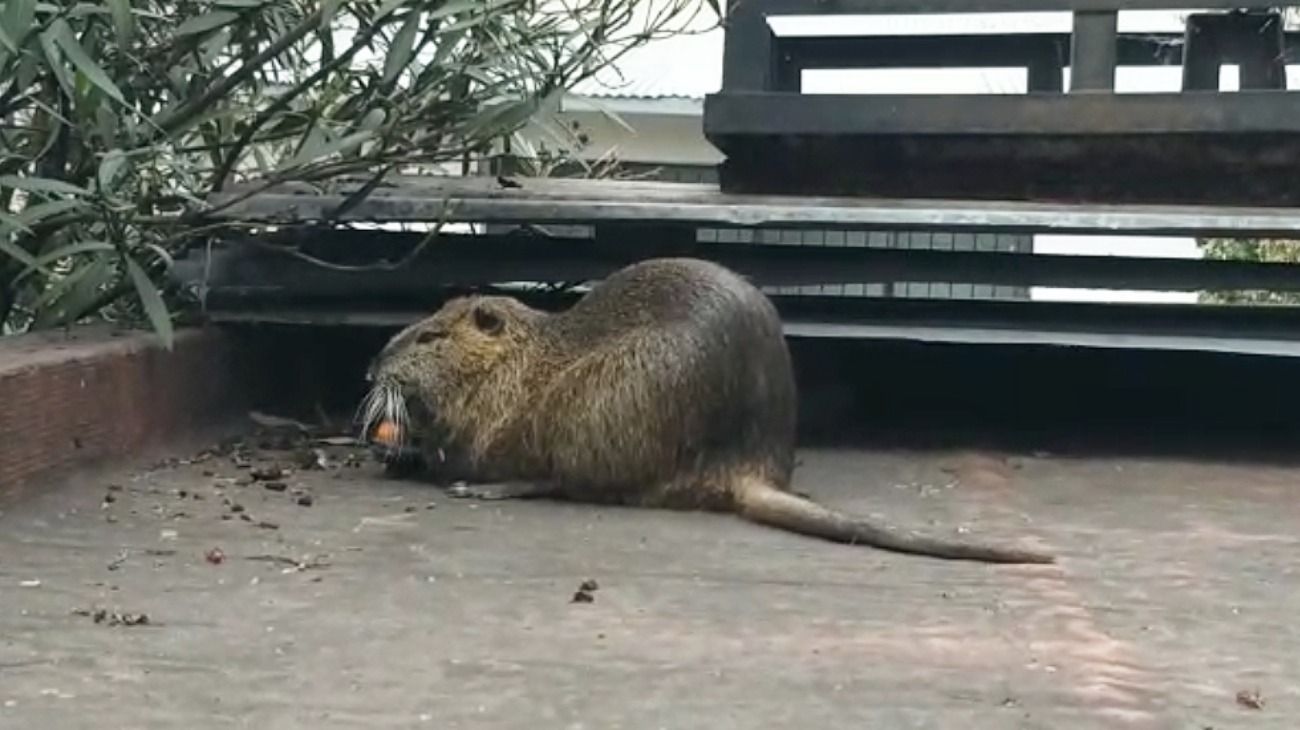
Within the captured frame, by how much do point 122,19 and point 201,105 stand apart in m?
0.70

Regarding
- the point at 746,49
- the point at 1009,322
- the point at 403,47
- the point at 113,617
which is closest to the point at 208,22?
the point at 403,47

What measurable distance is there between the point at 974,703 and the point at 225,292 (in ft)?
10.3

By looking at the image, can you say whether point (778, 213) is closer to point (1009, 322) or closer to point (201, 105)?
point (1009, 322)

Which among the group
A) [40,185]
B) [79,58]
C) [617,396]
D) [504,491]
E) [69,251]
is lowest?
[504,491]

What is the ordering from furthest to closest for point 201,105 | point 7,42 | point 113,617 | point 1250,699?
point 201,105 < point 7,42 < point 113,617 < point 1250,699

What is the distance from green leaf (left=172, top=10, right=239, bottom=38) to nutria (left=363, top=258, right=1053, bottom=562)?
91cm

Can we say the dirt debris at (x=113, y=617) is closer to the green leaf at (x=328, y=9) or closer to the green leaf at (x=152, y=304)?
the green leaf at (x=152, y=304)

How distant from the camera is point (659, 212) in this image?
4770mm

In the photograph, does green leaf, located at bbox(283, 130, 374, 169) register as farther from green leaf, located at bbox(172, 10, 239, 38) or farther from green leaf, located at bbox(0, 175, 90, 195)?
green leaf, located at bbox(0, 175, 90, 195)

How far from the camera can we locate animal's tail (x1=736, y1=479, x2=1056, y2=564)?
11.4ft

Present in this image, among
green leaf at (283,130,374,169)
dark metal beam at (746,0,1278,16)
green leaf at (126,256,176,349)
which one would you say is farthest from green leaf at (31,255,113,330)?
dark metal beam at (746,0,1278,16)

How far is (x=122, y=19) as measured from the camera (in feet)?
12.3

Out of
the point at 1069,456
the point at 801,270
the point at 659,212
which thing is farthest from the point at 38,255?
the point at 1069,456

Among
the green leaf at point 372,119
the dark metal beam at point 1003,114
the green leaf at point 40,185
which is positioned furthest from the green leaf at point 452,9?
the dark metal beam at point 1003,114
